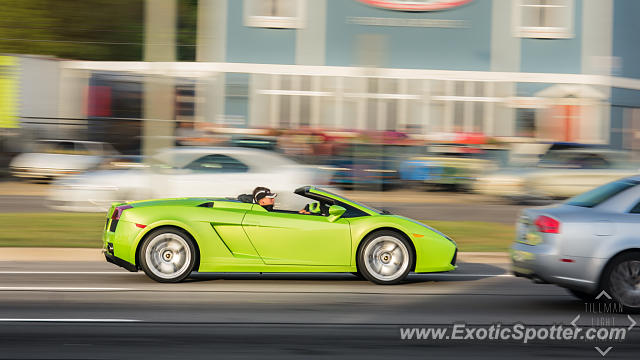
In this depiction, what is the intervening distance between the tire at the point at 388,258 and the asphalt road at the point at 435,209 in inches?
298

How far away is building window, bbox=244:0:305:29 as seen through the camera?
2659 cm

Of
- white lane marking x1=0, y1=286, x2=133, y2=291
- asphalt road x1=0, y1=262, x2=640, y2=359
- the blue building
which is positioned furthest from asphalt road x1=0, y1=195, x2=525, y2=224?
white lane marking x1=0, y1=286, x2=133, y2=291

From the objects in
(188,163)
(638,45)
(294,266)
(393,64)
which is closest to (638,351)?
(294,266)

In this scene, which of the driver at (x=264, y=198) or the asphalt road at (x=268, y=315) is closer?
the asphalt road at (x=268, y=315)

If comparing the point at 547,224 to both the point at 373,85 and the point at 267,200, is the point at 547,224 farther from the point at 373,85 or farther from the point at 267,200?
the point at 373,85

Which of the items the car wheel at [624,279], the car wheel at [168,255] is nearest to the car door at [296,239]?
the car wheel at [168,255]

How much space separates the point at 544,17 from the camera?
26922mm

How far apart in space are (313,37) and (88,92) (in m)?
7.40

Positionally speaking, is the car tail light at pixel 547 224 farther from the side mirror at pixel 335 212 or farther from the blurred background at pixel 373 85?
the blurred background at pixel 373 85

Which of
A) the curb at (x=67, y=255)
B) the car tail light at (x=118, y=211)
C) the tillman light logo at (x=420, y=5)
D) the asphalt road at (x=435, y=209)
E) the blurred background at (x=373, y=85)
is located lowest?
the curb at (x=67, y=255)

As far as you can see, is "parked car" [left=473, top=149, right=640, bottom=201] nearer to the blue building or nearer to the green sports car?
the blue building

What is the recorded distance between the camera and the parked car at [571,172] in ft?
65.9

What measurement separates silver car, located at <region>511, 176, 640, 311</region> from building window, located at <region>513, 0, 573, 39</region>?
19.5 metres

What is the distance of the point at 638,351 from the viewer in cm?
663
